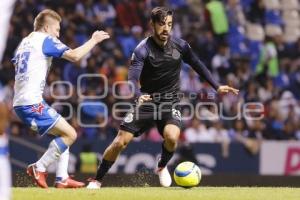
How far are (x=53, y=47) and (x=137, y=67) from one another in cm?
121

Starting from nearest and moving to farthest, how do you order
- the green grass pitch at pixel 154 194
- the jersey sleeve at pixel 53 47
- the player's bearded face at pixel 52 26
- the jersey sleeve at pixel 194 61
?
the green grass pitch at pixel 154 194, the jersey sleeve at pixel 53 47, the player's bearded face at pixel 52 26, the jersey sleeve at pixel 194 61

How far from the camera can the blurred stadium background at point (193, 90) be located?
62.1 ft

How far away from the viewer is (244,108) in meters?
20.1

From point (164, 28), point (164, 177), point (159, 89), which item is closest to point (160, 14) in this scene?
point (164, 28)

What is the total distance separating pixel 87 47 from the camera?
11219mm

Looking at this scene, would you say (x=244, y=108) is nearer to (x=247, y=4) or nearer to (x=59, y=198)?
(x=247, y=4)

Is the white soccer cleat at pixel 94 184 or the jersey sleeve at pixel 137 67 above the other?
the jersey sleeve at pixel 137 67

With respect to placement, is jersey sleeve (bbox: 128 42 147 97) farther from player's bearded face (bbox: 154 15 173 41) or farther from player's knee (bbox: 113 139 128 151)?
player's knee (bbox: 113 139 128 151)

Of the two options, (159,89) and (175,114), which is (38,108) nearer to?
(159,89)

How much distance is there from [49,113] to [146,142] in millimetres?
7697

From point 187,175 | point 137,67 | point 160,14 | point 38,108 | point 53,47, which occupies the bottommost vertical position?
point 187,175

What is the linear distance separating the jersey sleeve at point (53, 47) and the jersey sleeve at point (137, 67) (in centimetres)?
100

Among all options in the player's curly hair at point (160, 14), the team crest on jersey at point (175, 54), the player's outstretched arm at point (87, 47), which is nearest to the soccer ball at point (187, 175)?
the team crest on jersey at point (175, 54)

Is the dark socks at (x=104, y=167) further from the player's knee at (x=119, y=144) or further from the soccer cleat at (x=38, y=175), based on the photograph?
the soccer cleat at (x=38, y=175)
